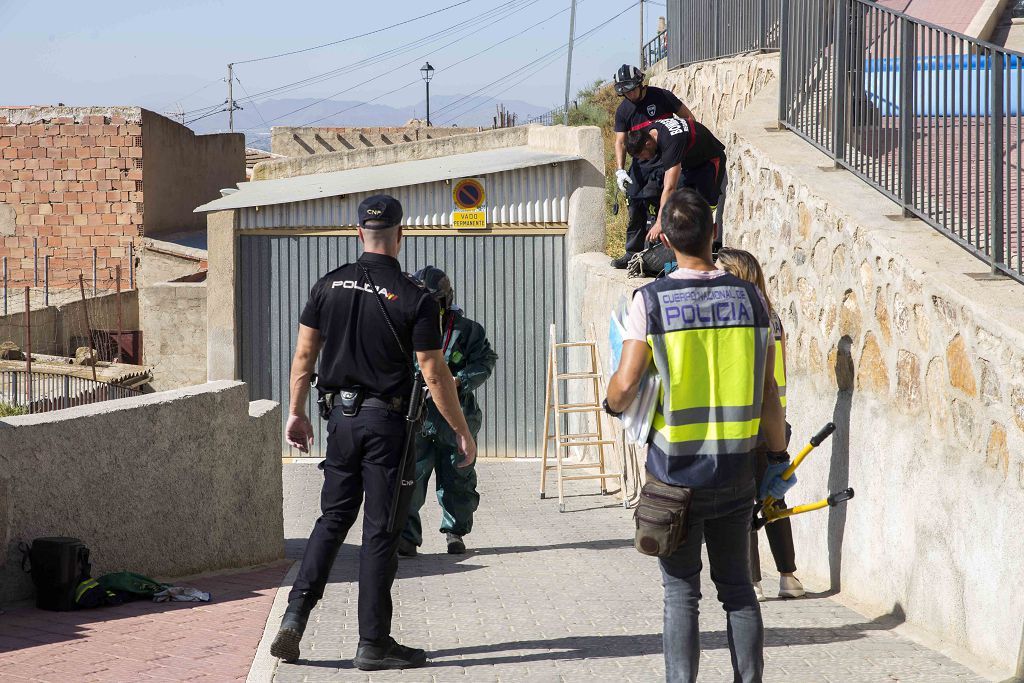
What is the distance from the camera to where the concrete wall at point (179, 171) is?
83.8ft

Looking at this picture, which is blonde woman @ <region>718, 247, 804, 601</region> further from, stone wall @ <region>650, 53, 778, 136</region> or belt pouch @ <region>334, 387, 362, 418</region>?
stone wall @ <region>650, 53, 778, 136</region>

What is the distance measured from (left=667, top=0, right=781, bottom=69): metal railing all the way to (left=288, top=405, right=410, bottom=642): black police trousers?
8382mm

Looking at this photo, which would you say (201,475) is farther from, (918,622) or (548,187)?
(548,187)

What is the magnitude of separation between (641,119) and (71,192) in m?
18.2

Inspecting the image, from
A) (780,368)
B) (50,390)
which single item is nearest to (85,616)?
(780,368)

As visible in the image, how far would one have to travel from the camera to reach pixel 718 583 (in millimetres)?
4070

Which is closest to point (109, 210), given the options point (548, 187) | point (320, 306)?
point (548, 187)

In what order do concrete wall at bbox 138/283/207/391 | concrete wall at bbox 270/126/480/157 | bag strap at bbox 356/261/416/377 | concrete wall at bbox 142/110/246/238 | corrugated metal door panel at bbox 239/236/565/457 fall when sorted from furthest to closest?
concrete wall at bbox 270/126/480/157, concrete wall at bbox 142/110/246/238, concrete wall at bbox 138/283/207/391, corrugated metal door panel at bbox 239/236/565/457, bag strap at bbox 356/261/416/377

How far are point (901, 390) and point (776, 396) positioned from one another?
1.59 meters

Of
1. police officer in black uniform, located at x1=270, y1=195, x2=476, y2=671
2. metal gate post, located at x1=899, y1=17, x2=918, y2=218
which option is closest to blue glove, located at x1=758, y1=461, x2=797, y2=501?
police officer in black uniform, located at x1=270, y1=195, x2=476, y2=671

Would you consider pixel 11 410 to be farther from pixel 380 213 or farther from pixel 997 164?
pixel 997 164

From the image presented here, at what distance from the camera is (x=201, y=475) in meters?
6.94

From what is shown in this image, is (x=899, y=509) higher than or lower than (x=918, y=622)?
higher

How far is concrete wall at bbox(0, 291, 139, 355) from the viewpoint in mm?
20594
